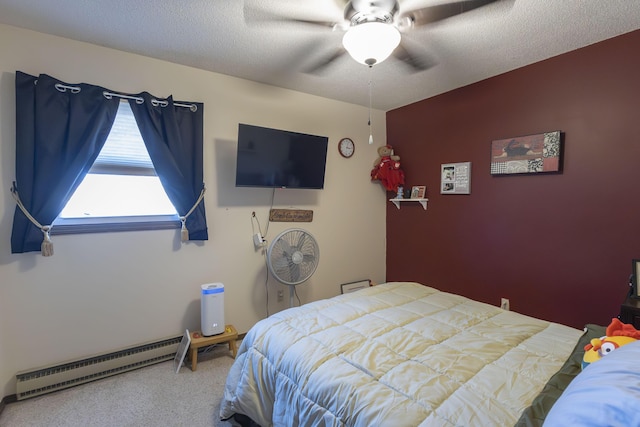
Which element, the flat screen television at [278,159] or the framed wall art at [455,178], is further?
the framed wall art at [455,178]

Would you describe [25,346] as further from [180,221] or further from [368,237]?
[368,237]

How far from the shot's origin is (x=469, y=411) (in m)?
0.96

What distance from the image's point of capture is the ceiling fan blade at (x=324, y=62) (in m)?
2.04

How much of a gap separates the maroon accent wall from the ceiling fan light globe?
5.40 feet

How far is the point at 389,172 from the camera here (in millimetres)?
3508

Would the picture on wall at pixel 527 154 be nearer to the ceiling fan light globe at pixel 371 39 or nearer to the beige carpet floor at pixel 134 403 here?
the ceiling fan light globe at pixel 371 39

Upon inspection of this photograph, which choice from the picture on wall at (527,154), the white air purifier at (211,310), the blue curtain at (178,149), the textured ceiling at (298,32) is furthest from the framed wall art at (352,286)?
the textured ceiling at (298,32)

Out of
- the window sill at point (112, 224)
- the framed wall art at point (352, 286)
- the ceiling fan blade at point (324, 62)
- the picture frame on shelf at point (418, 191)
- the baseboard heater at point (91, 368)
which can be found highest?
the ceiling fan blade at point (324, 62)

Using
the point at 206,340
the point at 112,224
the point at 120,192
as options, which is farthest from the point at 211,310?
the point at 120,192

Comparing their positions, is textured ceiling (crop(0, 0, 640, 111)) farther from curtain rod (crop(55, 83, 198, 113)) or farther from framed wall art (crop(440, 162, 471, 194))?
framed wall art (crop(440, 162, 471, 194))

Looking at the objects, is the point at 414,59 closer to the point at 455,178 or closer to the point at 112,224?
the point at 455,178

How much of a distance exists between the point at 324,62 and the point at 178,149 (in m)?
1.31

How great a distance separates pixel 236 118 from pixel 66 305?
→ 1911 mm

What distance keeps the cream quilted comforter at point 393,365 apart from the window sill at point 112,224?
1.29m
